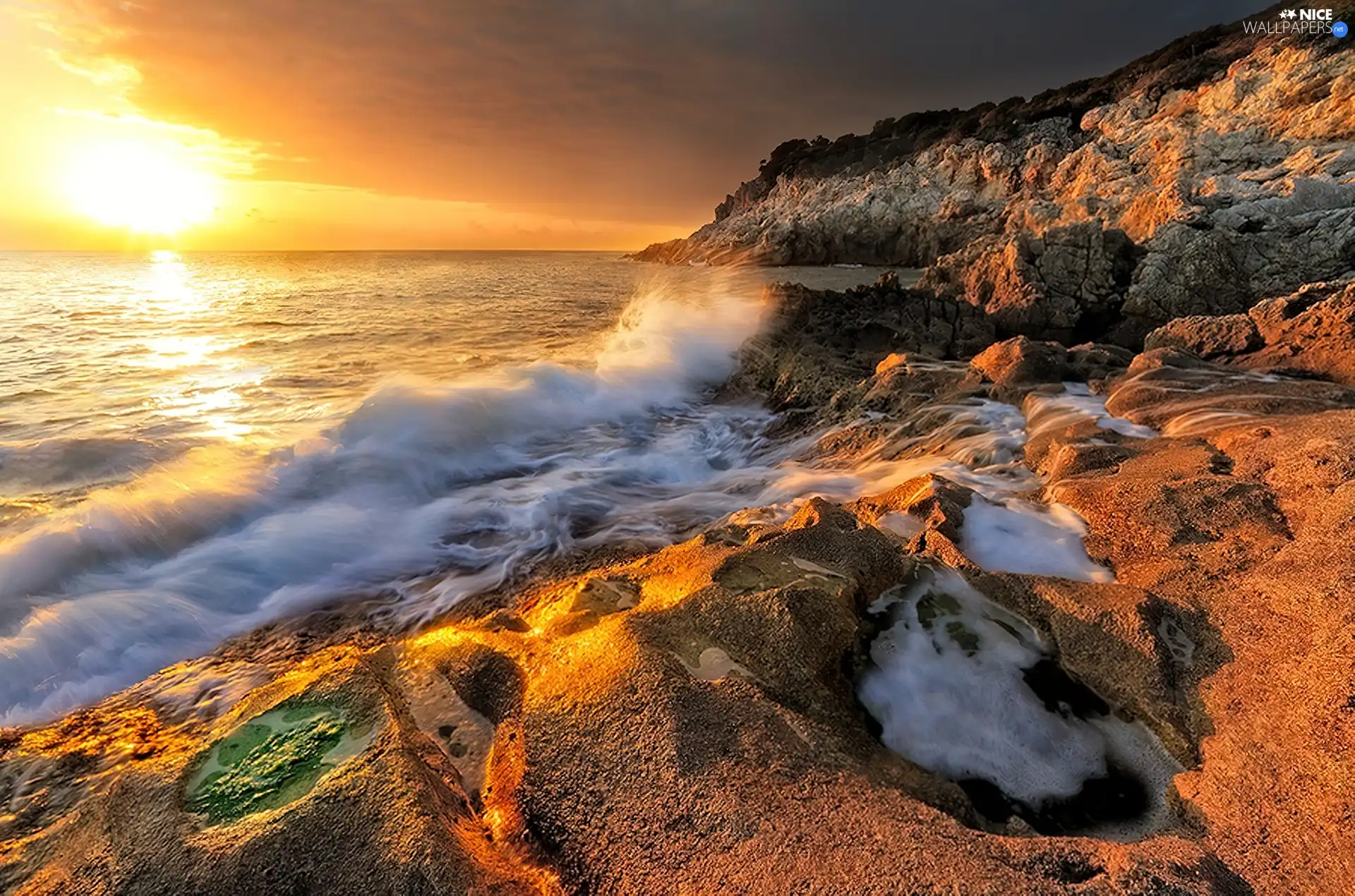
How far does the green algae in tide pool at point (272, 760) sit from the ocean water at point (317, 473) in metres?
2.27

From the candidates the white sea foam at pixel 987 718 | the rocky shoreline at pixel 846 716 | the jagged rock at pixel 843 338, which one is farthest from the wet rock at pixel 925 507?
the jagged rock at pixel 843 338

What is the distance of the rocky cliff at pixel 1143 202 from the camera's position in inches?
423

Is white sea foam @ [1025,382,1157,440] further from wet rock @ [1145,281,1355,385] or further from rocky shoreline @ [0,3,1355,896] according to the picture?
wet rock @ [1145,281,1355,385]

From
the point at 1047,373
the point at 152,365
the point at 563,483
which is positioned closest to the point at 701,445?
the point at 563,483

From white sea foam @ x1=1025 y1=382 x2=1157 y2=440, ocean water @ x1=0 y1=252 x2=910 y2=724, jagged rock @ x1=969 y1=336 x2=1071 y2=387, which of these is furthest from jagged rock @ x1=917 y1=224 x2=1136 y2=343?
white sea foam @ x1=1025 y1=382 x2=1157 y2=440

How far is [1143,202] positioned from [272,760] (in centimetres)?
1677

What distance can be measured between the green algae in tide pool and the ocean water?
7.44 ft

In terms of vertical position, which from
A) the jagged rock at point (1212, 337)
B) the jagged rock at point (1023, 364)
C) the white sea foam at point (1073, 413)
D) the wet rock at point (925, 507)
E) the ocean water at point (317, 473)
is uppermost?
the jagged rock at point (1212, 337)

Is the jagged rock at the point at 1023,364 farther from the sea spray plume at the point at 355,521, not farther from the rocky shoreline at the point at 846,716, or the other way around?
the sea spray plume at the point at 355,521

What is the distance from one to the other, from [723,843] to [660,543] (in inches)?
151

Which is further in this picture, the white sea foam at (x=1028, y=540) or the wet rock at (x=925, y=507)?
the wet rock at (x=925, y=507)

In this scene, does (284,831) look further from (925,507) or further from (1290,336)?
(1290,336)

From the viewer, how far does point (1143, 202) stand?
1303 centimetres

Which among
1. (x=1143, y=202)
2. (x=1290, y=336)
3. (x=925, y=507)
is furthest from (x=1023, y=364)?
(x=1143, y=202)
